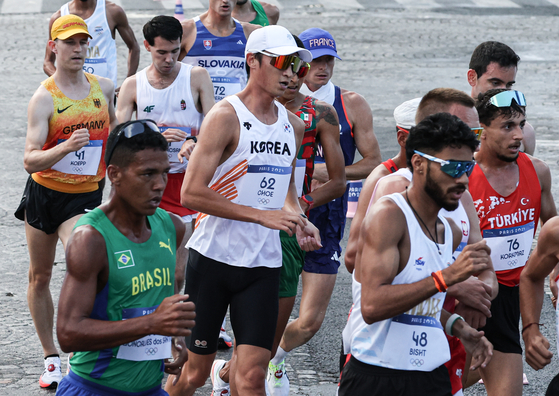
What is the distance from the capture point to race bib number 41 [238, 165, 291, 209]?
4863mm

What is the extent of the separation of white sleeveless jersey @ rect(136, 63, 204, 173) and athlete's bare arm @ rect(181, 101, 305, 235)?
1976mm

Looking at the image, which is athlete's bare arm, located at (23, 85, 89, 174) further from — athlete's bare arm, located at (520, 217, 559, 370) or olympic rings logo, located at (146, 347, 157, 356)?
athlete's bare arm, located at (520, 217, 559, 370)

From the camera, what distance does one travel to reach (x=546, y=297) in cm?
743

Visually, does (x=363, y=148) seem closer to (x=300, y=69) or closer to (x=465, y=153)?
(x=300, y=69)

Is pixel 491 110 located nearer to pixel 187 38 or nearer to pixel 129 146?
pixel 129 146

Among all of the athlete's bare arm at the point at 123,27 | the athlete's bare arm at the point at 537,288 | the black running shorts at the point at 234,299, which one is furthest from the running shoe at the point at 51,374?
the athlete's bare arm at the point at 123,27

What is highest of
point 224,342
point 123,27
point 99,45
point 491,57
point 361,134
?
point 123,27

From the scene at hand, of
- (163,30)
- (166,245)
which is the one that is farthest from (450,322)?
(163,30)

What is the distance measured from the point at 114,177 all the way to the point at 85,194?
2610 millimetres

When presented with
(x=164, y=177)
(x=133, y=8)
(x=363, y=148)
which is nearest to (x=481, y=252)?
(x=164, y=177)

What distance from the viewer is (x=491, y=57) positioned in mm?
6484

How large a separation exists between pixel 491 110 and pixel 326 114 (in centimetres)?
125

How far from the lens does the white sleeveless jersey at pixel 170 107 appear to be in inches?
267

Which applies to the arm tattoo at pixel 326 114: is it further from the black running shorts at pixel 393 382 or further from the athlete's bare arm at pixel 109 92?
the black running shorts at pixel 393 382
